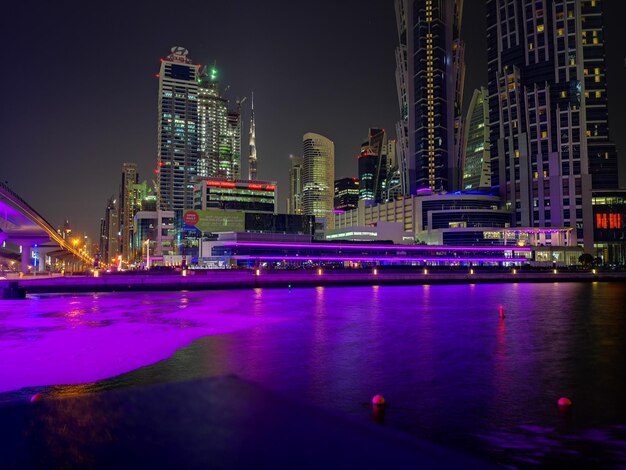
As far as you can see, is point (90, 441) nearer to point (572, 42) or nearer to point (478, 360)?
point (478, 360)

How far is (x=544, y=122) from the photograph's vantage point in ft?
597

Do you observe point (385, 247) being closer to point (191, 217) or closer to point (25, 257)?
point (191, 217)

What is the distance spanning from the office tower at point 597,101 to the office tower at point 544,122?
12.1 feet

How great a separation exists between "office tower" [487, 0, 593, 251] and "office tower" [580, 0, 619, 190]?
3675 millimetres

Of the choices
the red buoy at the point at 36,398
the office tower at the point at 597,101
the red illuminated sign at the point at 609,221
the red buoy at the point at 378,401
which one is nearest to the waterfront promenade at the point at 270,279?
the red buoy at the point at 36,398

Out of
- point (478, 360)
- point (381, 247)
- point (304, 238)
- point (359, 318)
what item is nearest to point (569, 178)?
point (381, 247)

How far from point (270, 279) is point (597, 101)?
161614 millimetres

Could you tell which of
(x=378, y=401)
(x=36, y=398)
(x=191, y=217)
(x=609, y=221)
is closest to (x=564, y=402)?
(x=378, y=401)

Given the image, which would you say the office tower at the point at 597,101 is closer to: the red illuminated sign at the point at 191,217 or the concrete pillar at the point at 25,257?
the red illuminated sign at the point at 191,217

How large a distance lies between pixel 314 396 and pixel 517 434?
5710 mm

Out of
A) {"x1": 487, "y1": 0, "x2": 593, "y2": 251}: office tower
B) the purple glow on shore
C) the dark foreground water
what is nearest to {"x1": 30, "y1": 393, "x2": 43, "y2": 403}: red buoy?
the dark foreground water

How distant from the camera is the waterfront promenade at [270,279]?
70.9m

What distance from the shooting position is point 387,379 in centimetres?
1767

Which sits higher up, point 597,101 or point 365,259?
point 597,101
